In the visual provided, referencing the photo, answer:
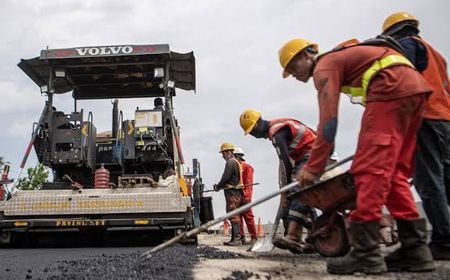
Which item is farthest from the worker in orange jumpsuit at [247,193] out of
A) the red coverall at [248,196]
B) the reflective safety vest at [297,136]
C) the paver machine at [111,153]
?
the reflective safety vest at [297,136]

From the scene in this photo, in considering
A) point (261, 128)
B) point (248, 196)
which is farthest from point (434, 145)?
point (248, 196)

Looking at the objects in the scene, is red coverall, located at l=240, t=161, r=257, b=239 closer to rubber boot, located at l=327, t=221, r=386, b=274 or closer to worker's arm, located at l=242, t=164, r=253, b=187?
worker's arm, located at l=242, t=164, r=253, b=187

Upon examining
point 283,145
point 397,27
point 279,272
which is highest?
point 397,27

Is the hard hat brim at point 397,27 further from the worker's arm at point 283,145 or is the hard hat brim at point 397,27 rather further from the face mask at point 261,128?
the face mask at point 261,128

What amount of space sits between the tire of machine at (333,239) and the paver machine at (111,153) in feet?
8.57

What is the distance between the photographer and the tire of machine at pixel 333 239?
3.37 meters

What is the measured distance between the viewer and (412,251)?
2652 millimetres

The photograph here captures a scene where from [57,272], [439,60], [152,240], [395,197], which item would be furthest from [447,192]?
[152,240]

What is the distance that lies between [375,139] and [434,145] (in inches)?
33.1

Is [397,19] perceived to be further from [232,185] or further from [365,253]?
[232,185]

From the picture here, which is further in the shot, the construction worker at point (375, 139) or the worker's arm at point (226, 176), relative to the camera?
the worker's arm at point (226, 176)

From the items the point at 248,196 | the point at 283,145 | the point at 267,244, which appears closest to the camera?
the point at 283,145

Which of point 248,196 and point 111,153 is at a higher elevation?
point 111,153

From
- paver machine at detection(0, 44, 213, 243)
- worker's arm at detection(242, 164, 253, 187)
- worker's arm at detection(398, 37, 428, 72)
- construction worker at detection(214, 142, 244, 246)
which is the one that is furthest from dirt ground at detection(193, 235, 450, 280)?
worker's arm at detection(242, 164, 253, 187)
